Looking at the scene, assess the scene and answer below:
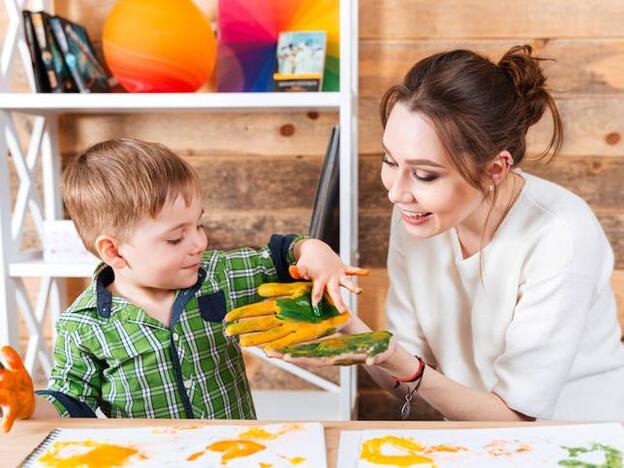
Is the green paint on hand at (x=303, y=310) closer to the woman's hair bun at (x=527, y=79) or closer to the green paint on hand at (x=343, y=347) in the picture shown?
the green paint on hand at (x=343, y=347)

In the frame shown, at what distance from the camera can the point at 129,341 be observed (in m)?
Result: 1.00

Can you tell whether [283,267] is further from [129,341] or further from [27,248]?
[27,248]

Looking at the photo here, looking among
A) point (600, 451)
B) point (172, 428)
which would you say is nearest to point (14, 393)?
point (172, 428)

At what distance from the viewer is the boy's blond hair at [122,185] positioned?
3.22 feet

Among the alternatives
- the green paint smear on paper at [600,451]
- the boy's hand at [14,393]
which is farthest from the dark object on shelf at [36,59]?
the green paint smear on paper at [600,451]

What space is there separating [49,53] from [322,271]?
88 cm

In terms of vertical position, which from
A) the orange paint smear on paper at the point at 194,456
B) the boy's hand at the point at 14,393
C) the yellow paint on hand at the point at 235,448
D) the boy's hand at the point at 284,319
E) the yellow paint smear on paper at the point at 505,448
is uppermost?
the boy's hand at the point at 284,319

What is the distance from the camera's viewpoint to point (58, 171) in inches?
65.6

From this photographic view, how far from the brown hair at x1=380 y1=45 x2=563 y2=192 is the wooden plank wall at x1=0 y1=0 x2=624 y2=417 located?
0.51m

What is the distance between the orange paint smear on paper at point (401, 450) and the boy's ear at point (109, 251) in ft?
1.64

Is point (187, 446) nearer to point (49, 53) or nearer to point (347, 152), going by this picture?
point (347, 152)

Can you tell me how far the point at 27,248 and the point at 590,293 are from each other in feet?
4.59

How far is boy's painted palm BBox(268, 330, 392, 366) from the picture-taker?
0.82 m

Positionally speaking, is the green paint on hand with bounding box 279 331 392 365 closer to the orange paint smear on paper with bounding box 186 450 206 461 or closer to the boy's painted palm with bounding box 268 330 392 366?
the boy's painted palm with bounding box 268 330 392 366
